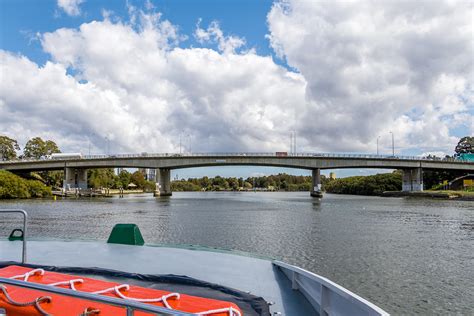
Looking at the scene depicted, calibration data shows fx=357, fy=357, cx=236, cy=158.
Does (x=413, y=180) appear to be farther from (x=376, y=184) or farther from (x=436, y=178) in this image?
(x=376, y=184)

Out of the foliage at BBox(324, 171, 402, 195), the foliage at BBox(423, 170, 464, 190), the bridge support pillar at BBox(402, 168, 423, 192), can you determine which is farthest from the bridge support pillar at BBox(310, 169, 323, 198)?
the foliage at BBox(423, 170, 464, 190)

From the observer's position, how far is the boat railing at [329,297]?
11.9 feet

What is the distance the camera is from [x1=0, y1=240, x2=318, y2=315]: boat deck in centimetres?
589

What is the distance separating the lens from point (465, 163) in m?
86.5

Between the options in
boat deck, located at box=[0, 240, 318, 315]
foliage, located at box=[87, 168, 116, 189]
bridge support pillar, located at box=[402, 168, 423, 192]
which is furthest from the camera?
foliage, located at box=[87, 168, 116, 189]

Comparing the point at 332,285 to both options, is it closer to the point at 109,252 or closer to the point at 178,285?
the point at 178,285

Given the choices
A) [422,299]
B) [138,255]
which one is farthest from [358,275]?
[138,255]

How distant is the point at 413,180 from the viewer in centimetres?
9119

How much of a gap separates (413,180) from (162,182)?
214 feet

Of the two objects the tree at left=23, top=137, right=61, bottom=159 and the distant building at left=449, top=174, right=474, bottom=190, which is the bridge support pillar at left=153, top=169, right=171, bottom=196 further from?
the distant building at left=449, top=174, right=474, bottom=190

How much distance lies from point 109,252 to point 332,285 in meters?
6.02

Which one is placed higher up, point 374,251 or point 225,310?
point 225,310

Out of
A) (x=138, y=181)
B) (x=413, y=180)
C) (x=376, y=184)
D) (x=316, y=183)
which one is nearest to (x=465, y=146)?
(x=376, y=184)

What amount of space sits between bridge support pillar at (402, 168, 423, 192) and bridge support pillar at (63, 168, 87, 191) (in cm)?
8567
